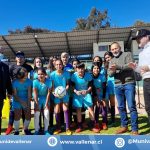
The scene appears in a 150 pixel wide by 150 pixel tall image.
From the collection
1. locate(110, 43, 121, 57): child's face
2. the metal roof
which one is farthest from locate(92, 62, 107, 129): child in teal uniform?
the metal roof

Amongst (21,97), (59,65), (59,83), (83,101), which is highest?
(59,65)

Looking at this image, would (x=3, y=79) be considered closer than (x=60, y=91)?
Yes

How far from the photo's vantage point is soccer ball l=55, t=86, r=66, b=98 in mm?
7773

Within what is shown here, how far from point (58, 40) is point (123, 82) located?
2768 centimetres

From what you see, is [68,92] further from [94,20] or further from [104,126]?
[94,20]

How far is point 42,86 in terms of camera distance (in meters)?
7.98

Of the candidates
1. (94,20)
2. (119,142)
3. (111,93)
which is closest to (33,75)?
(111,93)

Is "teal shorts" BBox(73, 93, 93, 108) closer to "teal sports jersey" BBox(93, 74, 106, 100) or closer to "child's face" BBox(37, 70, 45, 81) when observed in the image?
"teal sports jersey" BBox(93, 74, 106, 100)

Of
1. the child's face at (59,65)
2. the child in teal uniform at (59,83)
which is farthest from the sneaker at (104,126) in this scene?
the child's face at (59,65)

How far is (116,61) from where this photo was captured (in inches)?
290

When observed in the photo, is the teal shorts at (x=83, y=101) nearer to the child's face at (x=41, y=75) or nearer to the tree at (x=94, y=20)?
the child's face at (x=41, y=75)

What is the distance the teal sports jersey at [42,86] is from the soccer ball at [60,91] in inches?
11.0

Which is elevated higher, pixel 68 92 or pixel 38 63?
pixel 38 63

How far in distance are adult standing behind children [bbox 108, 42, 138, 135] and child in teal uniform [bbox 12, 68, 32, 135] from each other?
2.07 m
